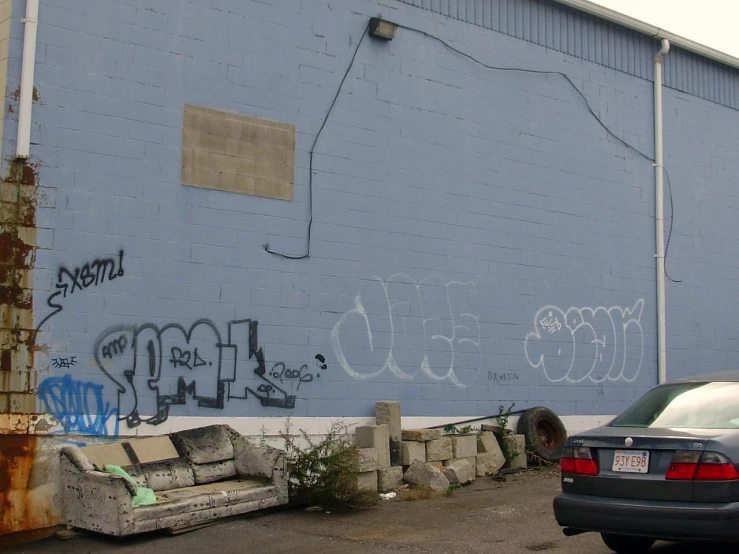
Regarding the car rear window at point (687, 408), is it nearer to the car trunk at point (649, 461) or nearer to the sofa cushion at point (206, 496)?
the car trunk at point (649, 461)

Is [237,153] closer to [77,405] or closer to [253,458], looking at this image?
[77,405]

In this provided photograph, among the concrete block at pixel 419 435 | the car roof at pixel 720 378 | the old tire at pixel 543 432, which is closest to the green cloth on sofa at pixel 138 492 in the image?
the concrete block at pixel 419 435

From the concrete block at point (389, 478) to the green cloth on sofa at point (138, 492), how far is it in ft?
9.13

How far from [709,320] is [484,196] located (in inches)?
217

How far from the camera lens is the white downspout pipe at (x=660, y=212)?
48.6 feet

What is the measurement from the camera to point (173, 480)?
30.2 feet

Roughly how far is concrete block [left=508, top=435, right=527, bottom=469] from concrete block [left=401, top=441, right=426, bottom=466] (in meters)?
1.68

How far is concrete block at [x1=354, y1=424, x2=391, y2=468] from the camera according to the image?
10.5 meters

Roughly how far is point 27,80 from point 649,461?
6878 mm

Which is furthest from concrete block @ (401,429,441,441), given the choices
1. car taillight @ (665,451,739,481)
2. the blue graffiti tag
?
car taillight @ (665,451,739,481)

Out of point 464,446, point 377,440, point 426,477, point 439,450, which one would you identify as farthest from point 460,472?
point 377,440

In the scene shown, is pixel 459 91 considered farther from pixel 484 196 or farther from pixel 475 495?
pixel 475 495

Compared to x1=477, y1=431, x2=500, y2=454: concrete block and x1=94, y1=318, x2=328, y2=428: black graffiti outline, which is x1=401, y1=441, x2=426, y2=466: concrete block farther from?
x1=94, y1=318, x2=328, y2=428: black graffiti outline

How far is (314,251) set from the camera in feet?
36.1
